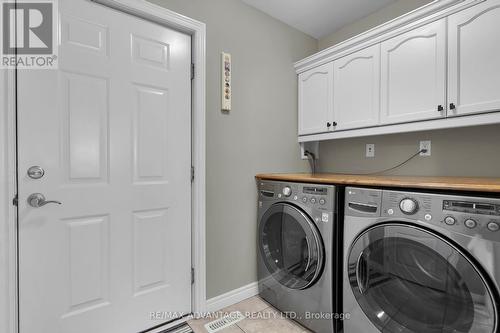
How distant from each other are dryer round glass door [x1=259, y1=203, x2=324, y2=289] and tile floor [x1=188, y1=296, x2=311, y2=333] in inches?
10.0

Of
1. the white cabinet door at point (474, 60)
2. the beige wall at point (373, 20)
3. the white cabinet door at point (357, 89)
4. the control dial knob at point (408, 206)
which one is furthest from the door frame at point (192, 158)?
the white cabinet door at point (474, 60)

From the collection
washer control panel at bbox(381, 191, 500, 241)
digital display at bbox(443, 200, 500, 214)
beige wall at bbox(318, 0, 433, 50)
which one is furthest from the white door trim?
beige wall at bbox(318, 0, 433, 50)

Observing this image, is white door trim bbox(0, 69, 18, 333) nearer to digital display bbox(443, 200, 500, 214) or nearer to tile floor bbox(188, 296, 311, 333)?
tile floor bbox(188, 296, 311, 333)

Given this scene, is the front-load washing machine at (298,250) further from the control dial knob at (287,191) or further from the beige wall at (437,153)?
the beige wall at (437,153)

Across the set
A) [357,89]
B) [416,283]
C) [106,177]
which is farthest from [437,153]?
[106,177]

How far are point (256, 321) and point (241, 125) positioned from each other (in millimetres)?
1510

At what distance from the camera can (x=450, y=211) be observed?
1.04 m

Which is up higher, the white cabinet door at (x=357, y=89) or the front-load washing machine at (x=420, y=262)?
the white cabinet door at (x=357, y=89)

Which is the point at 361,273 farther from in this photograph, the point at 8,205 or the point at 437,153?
the point at 8,205

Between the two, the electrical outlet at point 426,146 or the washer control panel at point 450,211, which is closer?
the washer control panel at point 450,211

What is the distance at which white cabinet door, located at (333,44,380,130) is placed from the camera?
1810mm

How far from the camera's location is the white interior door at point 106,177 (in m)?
1.26

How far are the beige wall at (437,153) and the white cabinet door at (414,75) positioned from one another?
1.18 ft

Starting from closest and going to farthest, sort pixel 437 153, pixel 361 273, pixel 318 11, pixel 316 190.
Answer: pixel 361 273 < pixel 316 190 < pixel 437 153 < pixel 318 11
